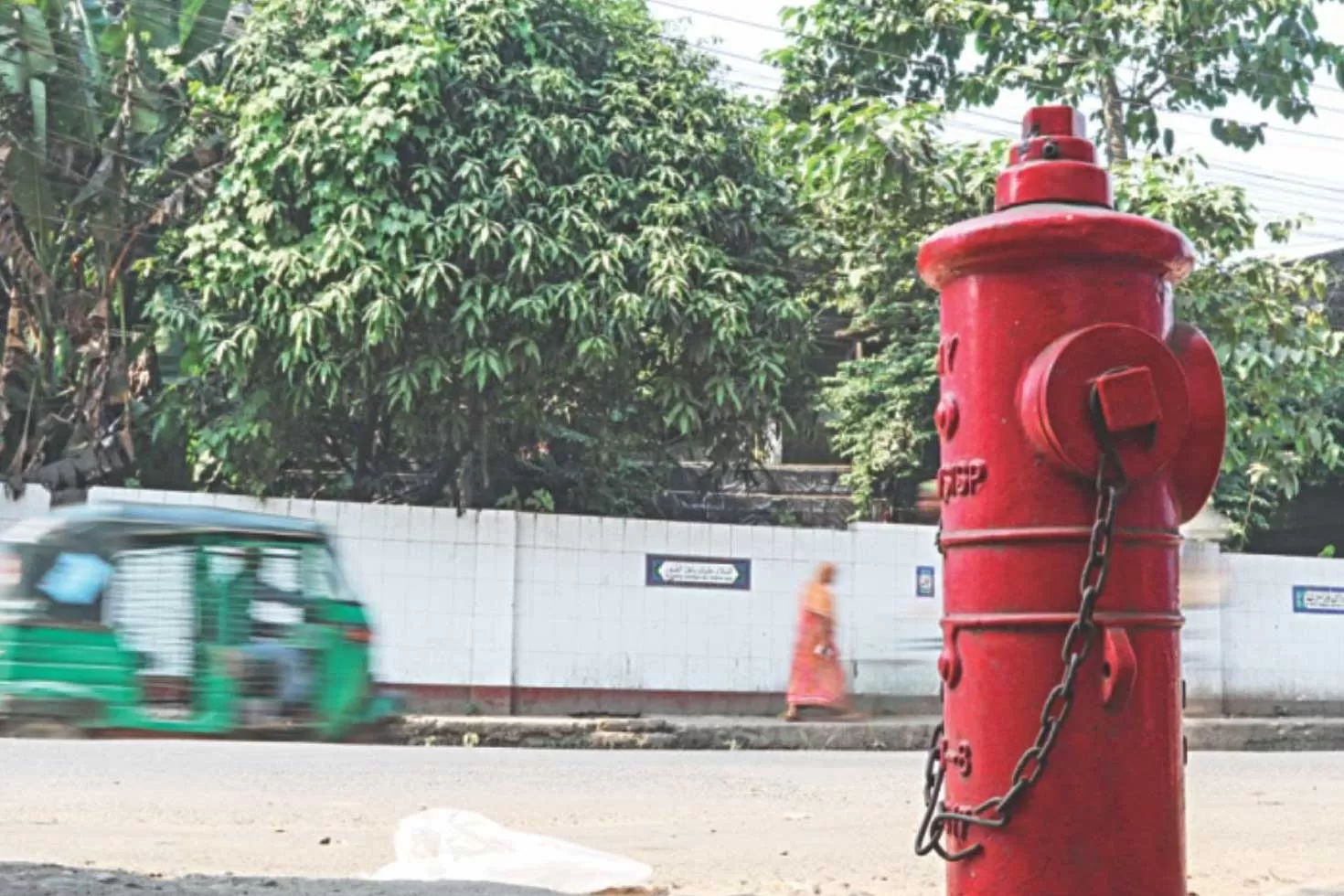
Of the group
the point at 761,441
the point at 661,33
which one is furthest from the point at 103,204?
the point at 761,441

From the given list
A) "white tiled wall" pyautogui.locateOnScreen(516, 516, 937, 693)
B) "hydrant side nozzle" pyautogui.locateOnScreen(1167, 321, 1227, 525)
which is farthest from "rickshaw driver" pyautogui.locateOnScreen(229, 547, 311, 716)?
"white tiled wall" pyautogui.locateOnScreen(516, 516, 937, 693)

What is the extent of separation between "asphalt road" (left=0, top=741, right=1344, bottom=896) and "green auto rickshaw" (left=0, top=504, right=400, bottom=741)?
2.07m

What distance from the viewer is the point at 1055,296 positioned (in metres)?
2.62

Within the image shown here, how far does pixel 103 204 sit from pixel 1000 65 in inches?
345

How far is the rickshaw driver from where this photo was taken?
3.00m

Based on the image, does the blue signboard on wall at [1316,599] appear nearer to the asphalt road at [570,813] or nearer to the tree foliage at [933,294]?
the tree foliage at [933,294]

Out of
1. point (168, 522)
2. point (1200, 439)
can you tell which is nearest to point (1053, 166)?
point (1200, 439)

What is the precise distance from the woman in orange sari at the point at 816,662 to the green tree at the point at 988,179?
131 inches

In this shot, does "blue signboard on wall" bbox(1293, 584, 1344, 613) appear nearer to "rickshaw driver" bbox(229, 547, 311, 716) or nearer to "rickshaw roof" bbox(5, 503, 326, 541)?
"rickshaw driver" bbox(229, 547, 311, 716)

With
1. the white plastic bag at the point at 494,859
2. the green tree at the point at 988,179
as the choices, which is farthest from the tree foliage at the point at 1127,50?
the white plastic bag at the point at 494,859

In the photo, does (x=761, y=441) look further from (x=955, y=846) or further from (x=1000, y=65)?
(x=955, y=846)

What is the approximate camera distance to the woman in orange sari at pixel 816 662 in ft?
49.7

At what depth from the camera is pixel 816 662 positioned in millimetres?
15156

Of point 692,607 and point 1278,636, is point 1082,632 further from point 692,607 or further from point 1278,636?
point 1278,636
